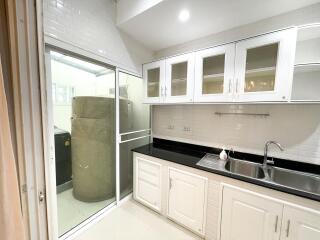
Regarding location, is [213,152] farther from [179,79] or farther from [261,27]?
[261,27]

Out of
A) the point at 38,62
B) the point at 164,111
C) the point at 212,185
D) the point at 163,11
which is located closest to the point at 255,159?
the point at 212,185

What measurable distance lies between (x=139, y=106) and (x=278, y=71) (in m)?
1.86

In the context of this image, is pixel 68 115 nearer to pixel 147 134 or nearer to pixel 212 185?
pixel 147 134

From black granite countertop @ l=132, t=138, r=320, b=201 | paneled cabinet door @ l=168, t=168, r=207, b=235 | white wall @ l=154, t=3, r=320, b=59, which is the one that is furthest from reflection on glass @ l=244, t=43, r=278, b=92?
paneled cabinet door @ l=168, t=168, r=207, b=235

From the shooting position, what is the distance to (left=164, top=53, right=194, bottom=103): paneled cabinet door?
1.84 meters

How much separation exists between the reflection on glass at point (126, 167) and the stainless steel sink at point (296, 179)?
6.18ft

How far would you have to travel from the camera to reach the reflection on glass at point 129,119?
219 centimetres

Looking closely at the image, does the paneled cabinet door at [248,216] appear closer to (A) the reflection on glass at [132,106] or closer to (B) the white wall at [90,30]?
(A) the reflection on glass at [132,106]

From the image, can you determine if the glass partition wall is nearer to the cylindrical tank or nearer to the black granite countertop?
the cylindrical tank

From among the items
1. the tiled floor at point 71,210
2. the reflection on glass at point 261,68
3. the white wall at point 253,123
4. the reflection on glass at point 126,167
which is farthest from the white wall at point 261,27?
the tiled floor at point 71,210

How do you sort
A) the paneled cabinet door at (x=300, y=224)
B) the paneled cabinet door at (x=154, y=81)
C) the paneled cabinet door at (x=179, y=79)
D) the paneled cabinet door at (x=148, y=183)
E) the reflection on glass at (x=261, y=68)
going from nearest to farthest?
the paneled cabinet door at (x=300, y=224), the reflection on glass at (x=261, y=68), the paneled cabinet door at (x=179, y=79), the paneled cabinet door at (x=148, y=183), the paneled cabinet door at (x=154, y=81)

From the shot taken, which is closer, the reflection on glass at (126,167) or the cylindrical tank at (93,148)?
the cylindrical tank at (93,148)

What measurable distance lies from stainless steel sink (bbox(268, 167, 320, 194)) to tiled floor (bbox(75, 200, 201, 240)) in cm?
113

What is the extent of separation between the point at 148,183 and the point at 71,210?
1014mm
